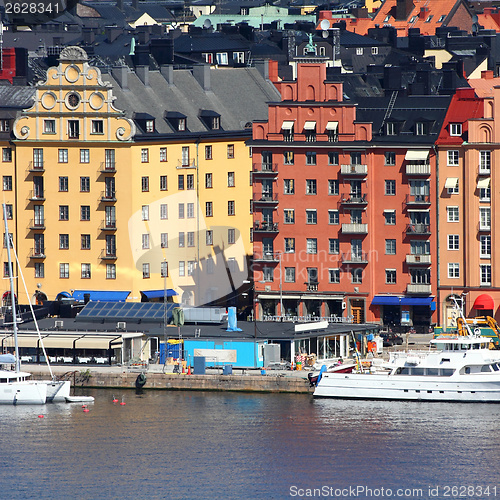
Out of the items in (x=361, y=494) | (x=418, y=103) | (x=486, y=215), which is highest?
(x=418, y=103)

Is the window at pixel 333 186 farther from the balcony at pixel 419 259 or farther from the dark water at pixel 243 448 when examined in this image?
the dark water at pixel 243 448

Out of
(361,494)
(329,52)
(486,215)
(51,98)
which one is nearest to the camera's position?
(361,494)

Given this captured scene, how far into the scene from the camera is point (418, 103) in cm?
12544

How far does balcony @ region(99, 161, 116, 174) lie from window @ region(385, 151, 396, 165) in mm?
19902

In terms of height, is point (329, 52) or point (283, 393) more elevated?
point (329, 52)

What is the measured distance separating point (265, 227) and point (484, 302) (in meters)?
16.0

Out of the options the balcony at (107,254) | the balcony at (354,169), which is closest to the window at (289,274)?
the balcony at (354,169)

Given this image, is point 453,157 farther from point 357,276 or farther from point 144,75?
point 144,75

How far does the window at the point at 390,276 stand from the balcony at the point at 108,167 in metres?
21.0

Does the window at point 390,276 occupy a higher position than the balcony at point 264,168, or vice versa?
the balcony at point 264,168

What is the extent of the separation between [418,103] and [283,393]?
2673cm

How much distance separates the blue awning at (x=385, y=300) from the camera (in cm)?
12419

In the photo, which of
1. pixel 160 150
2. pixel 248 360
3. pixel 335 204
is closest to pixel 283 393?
pixel 248 360

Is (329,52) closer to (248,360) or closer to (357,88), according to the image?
(357,88)
